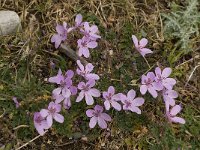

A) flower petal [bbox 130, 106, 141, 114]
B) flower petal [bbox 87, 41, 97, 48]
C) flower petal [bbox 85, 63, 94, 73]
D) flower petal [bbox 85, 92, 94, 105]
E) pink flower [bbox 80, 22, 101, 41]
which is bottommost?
flower petal [bbox 130, 106, 141, 114]

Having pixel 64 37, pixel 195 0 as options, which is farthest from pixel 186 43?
pixel 64 37

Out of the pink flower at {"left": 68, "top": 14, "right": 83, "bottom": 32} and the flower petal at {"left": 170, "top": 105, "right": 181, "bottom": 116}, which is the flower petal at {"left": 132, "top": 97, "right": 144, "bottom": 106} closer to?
the flower petal at {"left": 170, "top": 105, "right": 181, "bottom": 116}

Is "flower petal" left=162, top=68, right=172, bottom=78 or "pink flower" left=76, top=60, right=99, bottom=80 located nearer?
"pink flower" left=76, top=60, right=99, bottom=80

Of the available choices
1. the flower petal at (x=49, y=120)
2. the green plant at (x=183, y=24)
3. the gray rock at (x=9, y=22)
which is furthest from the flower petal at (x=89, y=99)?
the green plant at (x=183, y=24)

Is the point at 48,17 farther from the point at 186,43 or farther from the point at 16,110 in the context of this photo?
the point at 186,43

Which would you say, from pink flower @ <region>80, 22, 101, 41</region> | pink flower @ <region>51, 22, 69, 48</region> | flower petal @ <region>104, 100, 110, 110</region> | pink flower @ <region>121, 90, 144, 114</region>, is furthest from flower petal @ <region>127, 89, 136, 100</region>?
pink flower @ <region>51, 22, 69, 48</region>

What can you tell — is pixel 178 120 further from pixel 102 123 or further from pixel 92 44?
pixel 92 44

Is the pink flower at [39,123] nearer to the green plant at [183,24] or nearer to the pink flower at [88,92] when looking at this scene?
the pink flower at [88,92]
